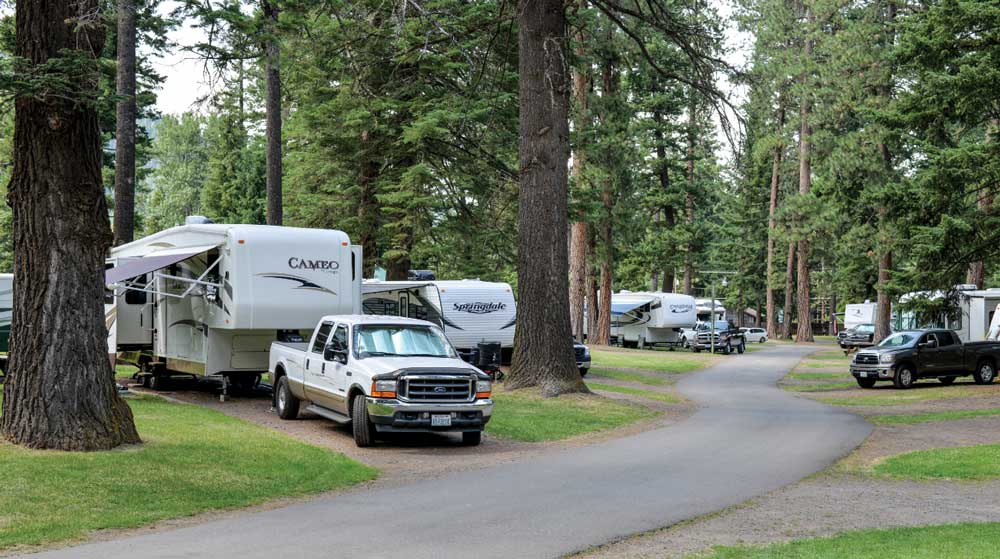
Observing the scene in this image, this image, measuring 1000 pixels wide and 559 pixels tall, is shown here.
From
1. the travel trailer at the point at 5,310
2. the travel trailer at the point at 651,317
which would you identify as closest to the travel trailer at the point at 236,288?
the travel trailer at the point at 5,310

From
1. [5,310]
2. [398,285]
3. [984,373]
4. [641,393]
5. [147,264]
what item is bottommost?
[641,393]

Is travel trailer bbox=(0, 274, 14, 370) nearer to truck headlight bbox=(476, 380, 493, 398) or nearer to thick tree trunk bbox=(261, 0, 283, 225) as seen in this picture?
thick tree trunk bbox=(261, 0, 283, 225)

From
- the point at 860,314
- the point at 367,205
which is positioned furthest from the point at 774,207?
the point at 367,205

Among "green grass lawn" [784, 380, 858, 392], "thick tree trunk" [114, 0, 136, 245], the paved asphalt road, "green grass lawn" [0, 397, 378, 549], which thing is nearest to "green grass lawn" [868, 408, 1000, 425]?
the paved asphalt road

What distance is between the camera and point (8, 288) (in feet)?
73.7

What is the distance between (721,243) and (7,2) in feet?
242

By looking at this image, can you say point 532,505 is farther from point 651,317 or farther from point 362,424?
point 651,317

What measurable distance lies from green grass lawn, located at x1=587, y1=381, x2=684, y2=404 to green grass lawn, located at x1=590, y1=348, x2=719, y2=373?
8.07 metres

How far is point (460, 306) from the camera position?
2894 cm

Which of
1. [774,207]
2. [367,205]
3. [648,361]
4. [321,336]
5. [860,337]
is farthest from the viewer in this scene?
[774,207]

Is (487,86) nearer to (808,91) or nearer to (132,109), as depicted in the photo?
(132,109)

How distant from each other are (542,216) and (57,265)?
11745 mm

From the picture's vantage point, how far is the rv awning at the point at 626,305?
173 ft

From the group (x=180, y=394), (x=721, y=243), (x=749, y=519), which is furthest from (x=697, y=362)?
(x=721, y=243)
